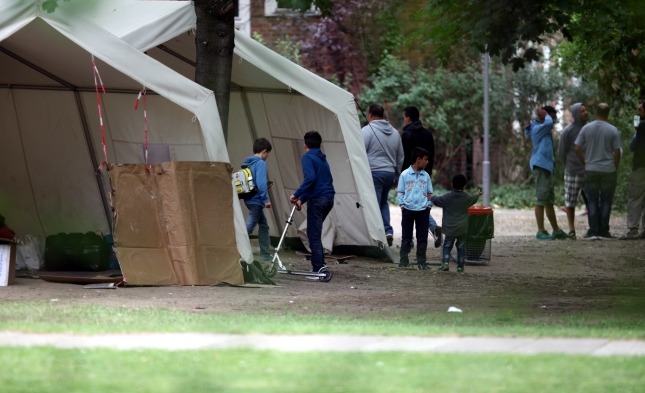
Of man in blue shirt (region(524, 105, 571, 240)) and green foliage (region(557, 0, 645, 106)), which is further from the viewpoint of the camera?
man in blue shirt (region(524, 105, 571, 240))

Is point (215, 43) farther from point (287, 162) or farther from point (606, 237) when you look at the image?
point (606, 237)

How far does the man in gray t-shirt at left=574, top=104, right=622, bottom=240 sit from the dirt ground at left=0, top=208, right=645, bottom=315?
5.06 ft

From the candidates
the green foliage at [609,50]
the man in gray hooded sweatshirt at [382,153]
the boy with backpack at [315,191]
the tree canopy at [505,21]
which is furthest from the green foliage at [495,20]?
the man in gray hooded sweatshirt at [382,153]

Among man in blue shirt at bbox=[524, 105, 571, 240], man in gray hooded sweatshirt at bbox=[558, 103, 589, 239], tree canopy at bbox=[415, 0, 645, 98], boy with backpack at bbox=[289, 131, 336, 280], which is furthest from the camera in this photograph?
man in gray hooded sweatshirt at bbox=[558, 103, 589, 239]

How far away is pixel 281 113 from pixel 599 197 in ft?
18.1

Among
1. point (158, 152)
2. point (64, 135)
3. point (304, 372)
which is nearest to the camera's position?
point (304, 372)

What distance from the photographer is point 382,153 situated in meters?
13.2

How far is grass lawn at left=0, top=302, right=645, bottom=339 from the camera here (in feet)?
22.8

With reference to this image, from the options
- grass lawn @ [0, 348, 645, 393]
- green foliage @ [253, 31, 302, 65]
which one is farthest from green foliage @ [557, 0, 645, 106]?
green foliage @ [253, 31, 302, 65]

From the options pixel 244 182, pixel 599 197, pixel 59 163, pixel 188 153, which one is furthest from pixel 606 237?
pixel 59 163

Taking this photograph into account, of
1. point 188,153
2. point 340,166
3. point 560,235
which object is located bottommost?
point 560,235

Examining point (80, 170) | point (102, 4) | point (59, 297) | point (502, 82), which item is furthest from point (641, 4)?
point (502, 82)

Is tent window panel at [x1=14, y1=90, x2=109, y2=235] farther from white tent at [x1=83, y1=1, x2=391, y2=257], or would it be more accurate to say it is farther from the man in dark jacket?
the man in dark jacket

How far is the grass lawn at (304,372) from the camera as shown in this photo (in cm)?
525
